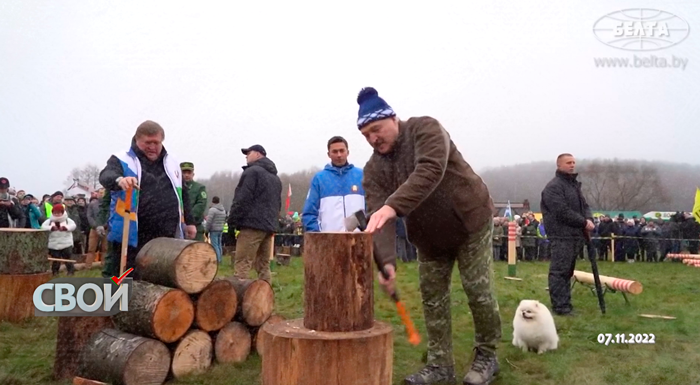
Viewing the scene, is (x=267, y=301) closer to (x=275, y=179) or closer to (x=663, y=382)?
(x=275, y=179)

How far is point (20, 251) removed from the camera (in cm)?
496

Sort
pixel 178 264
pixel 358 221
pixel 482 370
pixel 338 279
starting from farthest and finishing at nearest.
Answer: pixel 178 264 < pixel 482 370 < pixel 358 221 < pixel 338 279

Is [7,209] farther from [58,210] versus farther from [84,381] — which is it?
[84,381]

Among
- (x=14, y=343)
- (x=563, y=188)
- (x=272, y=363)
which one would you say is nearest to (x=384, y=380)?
(x=272, y=363)

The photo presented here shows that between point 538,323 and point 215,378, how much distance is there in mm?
2311

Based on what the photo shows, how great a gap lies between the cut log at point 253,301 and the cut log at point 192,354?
34 centimetres

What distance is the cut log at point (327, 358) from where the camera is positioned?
2.15 metres

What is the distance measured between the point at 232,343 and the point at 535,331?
217 cm

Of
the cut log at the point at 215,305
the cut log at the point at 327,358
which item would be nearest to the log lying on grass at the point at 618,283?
the cut log at the point at 215,305

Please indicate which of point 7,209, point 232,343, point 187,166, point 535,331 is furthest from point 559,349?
point 7,209

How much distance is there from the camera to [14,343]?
14.1ft

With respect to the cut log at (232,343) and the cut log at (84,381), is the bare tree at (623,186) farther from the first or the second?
the cut log at (84,381)

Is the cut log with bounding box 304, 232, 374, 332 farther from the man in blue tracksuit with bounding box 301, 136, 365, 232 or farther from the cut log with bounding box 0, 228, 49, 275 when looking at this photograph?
the cut log with bounding box 0, 228, 49, 275

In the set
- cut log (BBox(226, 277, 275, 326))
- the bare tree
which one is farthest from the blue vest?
the bare tree
